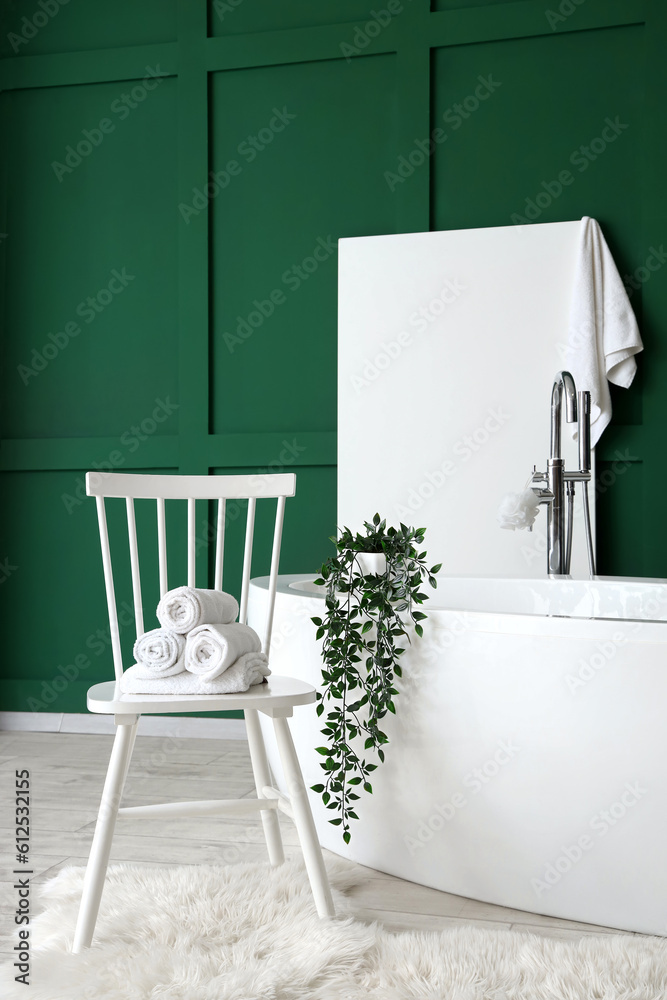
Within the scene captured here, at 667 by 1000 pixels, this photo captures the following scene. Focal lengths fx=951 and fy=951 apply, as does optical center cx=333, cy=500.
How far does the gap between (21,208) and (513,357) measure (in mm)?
1935

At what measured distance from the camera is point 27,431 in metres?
3.57

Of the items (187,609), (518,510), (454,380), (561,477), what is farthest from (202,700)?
(454,380)

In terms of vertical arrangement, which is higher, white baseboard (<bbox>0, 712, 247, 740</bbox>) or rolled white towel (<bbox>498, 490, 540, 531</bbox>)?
rolled white towel (<bbox>498, 490, 540, 531</bbox>)

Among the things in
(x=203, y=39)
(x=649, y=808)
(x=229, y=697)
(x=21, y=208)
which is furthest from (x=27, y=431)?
(x=649, y=808)

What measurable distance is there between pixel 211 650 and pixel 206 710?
12 centimetres

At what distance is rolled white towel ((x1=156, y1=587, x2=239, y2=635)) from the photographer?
1.68 m

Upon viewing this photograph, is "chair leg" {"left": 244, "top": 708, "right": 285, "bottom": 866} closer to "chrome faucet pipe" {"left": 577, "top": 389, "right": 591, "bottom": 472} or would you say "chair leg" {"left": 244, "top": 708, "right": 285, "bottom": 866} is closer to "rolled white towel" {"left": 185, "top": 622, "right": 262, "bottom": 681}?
"rolled white towel" {"left": 185, "top": 622, "right": 262, "bottom": 681}

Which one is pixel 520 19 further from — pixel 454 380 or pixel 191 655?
pixel 191 655

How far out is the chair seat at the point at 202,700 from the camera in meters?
1.54

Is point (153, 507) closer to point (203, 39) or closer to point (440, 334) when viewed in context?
point (440, 334)

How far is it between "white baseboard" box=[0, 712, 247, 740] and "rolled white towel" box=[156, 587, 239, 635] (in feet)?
5.46

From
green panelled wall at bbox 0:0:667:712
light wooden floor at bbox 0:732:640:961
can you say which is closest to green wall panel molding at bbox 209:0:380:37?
green panelled wall at bbox 0:0:667:712

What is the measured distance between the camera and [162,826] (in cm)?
229

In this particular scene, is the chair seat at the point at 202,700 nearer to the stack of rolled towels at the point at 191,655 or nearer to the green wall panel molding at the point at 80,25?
the stack of rolled towels at the point at 191,655
